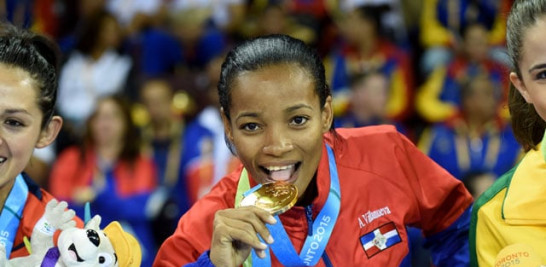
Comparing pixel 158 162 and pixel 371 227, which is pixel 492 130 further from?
pixel 371 227

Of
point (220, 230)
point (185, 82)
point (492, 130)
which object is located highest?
point (185, 82)

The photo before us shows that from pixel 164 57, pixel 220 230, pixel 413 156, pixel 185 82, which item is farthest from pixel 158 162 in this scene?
pixel 220 230

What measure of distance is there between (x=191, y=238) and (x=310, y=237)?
315mm

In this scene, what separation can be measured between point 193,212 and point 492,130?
321 cm

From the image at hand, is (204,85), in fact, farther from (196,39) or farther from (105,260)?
(105,260)

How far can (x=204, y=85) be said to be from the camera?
6332mm

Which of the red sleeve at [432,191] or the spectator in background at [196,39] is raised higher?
the spectator in background at [196,39]

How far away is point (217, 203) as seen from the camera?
106 inches

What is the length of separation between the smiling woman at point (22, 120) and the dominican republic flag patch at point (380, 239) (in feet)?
2.98

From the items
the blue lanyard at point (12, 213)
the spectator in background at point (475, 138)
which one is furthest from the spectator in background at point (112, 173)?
the blue lanyard at point (12, 213)

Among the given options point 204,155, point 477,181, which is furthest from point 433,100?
point 204,155

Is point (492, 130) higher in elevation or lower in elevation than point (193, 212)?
lower

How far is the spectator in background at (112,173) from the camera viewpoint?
202 inches

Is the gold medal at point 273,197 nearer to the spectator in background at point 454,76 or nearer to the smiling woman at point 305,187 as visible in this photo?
the smiling woman at point 305,187
